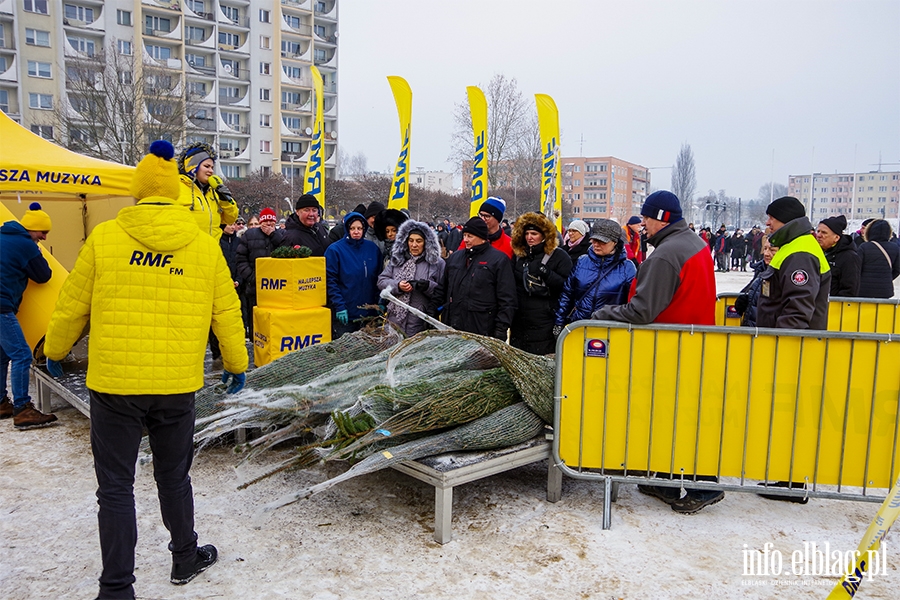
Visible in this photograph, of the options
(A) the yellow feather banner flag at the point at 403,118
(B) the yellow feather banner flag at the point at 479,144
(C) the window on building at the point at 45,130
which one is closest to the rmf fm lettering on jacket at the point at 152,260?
(A) the yellow feather banner flag at the point at 403,118

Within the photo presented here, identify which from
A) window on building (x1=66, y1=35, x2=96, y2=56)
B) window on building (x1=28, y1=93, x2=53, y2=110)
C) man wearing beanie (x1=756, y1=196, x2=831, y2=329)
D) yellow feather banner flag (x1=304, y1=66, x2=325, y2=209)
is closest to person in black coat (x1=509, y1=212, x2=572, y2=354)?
man wearing beanie (x1=756, y1=196, x2=831, y2=329)

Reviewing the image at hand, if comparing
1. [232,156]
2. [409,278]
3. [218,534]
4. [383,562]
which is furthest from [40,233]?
[232,156]

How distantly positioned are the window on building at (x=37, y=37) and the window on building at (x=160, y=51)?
6520 mm

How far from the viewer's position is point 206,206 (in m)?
5.19

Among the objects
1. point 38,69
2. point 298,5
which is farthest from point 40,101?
point 298,5

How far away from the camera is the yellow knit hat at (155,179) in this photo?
9.48 ft

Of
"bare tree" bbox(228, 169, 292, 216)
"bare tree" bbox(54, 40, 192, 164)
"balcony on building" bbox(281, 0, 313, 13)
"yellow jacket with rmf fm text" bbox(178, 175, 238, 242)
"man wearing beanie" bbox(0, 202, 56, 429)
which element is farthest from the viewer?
"balcony on building" bbox(281, 0, 313, 13)

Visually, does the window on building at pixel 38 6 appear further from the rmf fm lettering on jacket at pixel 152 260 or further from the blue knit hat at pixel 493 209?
the rmf fm lettering on jacket at pixel 152 260

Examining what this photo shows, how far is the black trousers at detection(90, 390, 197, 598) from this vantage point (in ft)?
8.98

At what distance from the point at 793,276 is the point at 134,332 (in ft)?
12.4

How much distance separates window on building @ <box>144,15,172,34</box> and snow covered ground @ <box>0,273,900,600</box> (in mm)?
52002

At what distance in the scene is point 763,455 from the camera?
362 centimetres

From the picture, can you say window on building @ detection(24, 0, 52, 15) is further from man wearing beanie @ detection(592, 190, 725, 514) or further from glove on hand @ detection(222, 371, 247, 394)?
man wearing beanie @ detection(592, 190, 725, 514)

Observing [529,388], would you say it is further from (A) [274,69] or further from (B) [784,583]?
(A) [274,69]
